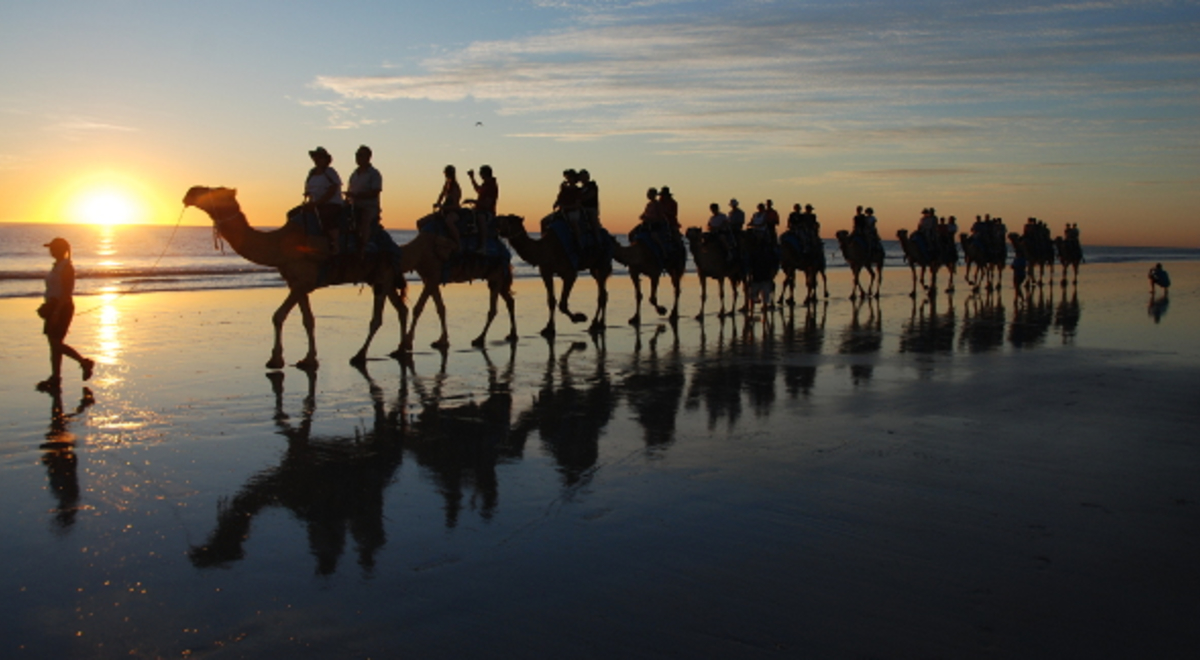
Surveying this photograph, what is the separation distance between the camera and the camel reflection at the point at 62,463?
6.30 metres

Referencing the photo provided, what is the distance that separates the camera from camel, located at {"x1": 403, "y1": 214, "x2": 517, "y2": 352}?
15898 millimetres

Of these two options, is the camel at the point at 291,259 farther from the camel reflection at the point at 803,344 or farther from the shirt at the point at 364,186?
the camel reflection at the point at 803,344

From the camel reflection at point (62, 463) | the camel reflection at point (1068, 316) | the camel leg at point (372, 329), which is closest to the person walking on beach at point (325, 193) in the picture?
the camel leg at point (372, 329)

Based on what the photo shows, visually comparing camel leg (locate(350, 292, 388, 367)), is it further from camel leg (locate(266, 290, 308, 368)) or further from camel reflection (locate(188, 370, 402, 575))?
camel reflection (locate(188, 370, 402, 575))

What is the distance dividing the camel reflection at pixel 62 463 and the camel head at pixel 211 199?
3024 mm

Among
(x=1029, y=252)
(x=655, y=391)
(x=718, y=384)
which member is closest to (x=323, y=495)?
(x=655, y=391)

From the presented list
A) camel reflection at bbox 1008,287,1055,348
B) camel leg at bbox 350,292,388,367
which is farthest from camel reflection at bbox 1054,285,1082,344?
camel leg at bbox 350,292,388,367

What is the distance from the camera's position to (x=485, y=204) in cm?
1686

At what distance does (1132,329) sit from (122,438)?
17.3 m

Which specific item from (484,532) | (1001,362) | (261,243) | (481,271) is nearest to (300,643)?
(484,532)

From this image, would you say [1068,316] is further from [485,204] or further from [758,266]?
[485,204]

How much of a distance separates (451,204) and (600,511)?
10.6 m

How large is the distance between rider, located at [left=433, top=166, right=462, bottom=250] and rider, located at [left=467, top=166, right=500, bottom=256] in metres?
0.41

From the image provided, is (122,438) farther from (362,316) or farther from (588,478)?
(362,316)
